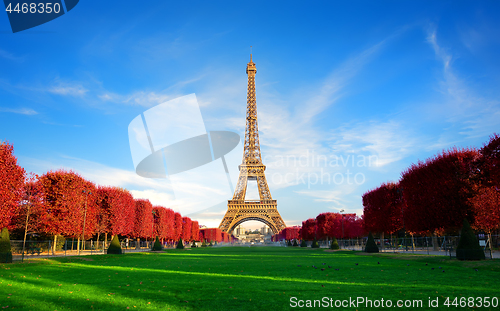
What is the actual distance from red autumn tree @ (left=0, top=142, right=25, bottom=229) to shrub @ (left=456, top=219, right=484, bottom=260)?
1204 inches

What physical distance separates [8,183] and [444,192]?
34531 mm

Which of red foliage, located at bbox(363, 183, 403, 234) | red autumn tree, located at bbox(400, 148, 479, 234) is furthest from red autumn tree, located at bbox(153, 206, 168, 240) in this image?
red autumn tree, located at bbox(400, 148, 479, 234)

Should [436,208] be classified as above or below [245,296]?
above

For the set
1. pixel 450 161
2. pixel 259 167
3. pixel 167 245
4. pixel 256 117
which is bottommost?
pixel 167 245

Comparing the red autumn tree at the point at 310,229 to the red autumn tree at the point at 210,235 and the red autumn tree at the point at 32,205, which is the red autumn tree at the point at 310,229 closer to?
the red autumn tree at the point at 210,235

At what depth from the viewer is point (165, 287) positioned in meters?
10.1

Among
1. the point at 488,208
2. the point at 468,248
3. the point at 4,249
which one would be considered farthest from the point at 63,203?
the point at 488,208

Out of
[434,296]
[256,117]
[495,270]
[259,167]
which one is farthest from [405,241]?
[256,117]

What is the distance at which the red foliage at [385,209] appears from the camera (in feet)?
131

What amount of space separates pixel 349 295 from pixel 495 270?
1064cm

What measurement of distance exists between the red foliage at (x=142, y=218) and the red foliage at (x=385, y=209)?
33244 mm

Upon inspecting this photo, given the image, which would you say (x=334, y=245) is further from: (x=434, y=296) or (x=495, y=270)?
(x=434, y=296)

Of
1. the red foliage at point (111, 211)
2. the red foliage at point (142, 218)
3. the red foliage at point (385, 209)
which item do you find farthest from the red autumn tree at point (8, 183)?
the red foliage at point (385, 209)

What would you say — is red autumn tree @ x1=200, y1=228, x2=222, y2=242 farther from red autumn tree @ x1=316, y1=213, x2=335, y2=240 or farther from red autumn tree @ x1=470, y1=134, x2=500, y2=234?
red autumn tree @ x1=470, y1=134, x2=500, y2=234
